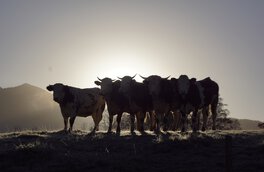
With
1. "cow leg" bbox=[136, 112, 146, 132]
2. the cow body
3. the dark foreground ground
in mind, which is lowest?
the dark foreground ground

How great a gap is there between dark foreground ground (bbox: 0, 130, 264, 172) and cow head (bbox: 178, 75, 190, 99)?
5352mm

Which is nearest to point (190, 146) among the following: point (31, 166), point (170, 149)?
point (170, 149)

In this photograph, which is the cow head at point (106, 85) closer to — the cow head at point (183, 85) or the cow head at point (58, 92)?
the cow head at point (58, 92)

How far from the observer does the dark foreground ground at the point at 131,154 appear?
19.0 meters

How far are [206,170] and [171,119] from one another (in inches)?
665

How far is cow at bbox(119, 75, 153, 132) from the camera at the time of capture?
98.4 feet

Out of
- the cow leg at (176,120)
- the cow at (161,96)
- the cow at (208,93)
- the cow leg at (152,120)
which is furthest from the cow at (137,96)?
the cow leg at (176,120)

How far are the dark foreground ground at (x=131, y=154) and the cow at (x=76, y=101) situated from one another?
694cm

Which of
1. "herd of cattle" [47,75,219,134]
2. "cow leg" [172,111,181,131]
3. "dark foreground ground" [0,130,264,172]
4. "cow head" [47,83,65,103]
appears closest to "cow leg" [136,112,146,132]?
"herd of cattle" [47,75,219,134]

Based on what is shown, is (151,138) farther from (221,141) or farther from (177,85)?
(177,85)

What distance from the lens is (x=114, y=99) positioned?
30.6 metres

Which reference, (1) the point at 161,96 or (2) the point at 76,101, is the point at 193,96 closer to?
(1) the point at 161,96

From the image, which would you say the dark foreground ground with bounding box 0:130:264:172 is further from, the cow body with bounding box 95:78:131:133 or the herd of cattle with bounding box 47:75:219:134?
the cow body with bounding box 95:78:131:133

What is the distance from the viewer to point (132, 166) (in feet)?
61.8
